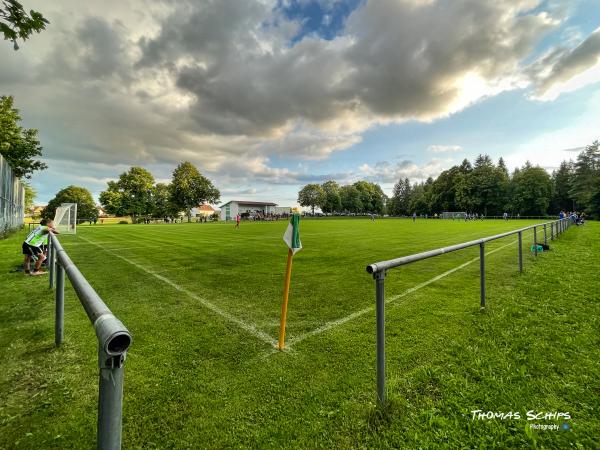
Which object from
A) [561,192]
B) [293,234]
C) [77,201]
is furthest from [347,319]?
[561,192]

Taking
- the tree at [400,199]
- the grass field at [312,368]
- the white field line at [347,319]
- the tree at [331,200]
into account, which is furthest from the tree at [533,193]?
the white field line at [347,319]

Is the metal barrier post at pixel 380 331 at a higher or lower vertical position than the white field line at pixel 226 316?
higher

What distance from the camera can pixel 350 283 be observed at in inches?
288

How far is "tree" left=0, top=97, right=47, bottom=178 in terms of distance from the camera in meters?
30.5

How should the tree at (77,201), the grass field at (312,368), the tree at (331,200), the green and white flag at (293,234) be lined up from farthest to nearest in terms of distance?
the tree at (331,200) < the tree at (77,201) < the green and white flag at (293,234) < the grass field at (312,368)

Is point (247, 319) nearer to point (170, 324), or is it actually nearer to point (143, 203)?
point (170, 324)

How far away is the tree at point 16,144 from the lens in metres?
30.5

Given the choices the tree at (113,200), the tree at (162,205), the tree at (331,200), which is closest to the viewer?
the tree at (113,200)

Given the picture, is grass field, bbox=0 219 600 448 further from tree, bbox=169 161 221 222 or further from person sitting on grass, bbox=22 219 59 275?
tree, bbox=169 161 221 222

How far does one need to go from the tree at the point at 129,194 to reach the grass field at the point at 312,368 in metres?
75.0

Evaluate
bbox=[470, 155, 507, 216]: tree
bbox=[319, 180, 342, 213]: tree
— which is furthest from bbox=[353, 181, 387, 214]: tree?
bbox=[470, 155, 507, 216]: tree

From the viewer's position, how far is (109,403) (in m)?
1.17

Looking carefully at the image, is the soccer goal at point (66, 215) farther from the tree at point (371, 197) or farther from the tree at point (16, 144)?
the tree at point (371, 197)

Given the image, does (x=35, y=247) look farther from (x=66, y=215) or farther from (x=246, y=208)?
(x=246, y=208)
